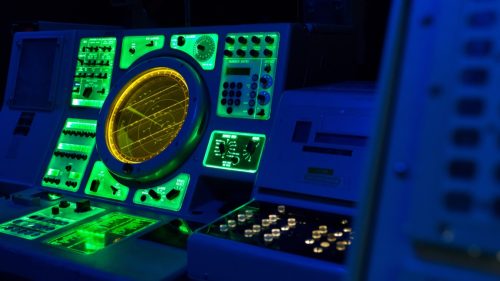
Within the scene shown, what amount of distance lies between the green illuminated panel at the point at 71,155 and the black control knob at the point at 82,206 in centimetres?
26

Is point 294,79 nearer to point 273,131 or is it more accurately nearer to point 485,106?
point 273,131

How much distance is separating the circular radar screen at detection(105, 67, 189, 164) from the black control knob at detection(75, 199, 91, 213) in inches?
8.9

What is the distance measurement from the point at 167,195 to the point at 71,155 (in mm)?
621

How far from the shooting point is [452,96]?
0.66m

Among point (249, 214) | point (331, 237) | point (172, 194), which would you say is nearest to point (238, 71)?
point (172, 194)

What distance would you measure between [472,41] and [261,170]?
4.03ft

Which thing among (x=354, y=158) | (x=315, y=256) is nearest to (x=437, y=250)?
(x=315, y=256)

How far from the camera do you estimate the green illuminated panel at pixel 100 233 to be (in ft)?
5.74

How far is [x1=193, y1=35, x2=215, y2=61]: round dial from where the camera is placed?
2.18 meters

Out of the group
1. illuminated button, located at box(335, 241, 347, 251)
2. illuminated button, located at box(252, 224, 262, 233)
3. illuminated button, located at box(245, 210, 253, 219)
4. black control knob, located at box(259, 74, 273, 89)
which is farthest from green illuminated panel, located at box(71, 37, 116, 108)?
illuminated button, located at box(335, 241, 347, 251)

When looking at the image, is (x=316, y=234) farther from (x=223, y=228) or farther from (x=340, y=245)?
(x=223, y=228)

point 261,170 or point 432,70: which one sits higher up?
point 432,70

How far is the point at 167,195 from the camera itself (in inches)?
82.5

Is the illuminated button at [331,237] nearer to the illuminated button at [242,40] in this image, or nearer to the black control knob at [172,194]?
the black control knob at [172,194]
